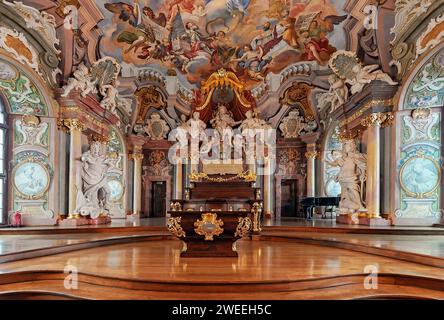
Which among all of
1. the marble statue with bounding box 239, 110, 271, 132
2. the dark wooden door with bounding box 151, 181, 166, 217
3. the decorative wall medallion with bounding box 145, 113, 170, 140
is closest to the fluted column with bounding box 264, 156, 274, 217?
the marble statue with bounding box 239, 110, 271, 132

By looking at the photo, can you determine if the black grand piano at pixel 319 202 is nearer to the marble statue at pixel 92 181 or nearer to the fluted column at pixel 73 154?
the marble statue at pixel 92 181

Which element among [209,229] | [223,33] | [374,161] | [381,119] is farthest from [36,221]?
[381,119]

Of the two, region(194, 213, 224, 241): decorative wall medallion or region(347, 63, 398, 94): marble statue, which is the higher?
region(347, 63, 398, 94): marble statue

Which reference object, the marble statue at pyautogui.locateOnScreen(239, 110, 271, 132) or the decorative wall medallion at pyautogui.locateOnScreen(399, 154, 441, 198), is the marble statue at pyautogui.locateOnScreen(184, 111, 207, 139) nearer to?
the marble statue at pyautogui.locateOnScreen(239, 110, 271, 132)

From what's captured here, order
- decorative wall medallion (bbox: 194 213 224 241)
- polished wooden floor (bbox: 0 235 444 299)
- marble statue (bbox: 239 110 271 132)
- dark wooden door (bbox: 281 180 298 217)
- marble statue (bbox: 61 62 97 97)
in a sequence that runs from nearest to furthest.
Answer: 1. polished wooden floor (bbox: 0 235 444 299)
2. decorative wall medallion (bbox: 194 213 224 241)
3. marble statue (bbox: 61 62 97 97)
4. marble statue (bbox: 239 110 271 132)
5. dark wooden door (bbox: 281 180 298 217)

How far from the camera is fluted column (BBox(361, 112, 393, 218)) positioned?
9258 mm

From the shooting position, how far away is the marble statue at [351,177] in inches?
391

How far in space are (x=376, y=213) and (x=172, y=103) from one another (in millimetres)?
9280

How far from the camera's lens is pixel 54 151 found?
9.36 meters

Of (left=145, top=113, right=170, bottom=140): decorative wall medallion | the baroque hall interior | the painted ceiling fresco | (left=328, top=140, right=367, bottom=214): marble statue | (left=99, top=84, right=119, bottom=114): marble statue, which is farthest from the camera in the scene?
(left=145, top=113, right=170, bottom=140): decorative wall medallion

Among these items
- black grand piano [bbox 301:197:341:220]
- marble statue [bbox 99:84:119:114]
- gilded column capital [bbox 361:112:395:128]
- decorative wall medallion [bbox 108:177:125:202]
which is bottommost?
black grand piano [bbox 301:197:341:220]

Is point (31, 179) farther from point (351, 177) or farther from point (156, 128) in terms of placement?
point (351, 177)

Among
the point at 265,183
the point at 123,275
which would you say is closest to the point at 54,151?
the point at 123,275

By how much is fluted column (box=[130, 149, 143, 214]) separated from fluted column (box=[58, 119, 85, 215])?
4.95m
